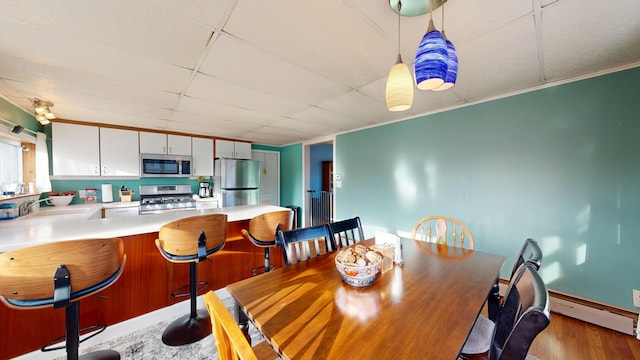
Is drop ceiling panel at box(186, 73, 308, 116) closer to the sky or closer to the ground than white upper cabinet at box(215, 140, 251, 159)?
closer to the sky

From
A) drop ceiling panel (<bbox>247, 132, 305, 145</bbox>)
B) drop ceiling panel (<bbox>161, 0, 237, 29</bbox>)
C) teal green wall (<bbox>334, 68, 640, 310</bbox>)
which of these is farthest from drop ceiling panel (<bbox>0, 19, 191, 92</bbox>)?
teal green wall (<bbox>334, 68, 640, 310</bbox>)

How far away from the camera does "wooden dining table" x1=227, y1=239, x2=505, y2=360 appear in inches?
28.4

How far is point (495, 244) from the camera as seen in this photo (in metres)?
2.41

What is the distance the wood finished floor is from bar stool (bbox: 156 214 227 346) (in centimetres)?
255

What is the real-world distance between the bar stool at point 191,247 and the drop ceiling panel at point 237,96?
124cm

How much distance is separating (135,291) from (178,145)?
296 centimetres

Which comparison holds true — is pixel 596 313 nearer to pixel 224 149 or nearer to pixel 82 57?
pixel 82 57

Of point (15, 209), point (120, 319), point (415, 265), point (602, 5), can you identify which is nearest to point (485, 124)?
point (602, 5)

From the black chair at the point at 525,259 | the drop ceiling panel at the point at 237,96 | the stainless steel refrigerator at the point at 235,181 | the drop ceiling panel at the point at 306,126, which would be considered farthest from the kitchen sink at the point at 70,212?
the black chair at the point at 525,259

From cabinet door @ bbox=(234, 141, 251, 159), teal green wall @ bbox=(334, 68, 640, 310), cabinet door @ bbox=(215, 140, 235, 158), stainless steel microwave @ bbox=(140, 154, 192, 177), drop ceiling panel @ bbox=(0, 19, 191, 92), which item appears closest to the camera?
drop ceiling panel @ bbox=(0, 19, 191, 92)

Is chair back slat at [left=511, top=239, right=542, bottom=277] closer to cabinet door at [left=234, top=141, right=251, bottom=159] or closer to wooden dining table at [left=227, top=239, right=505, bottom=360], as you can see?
wooden dining table at [left=227, top=239, right=505, bottom=360]

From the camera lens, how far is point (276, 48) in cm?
149

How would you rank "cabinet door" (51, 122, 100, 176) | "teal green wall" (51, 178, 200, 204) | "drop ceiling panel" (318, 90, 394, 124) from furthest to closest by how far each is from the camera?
"teal green wall" (51, 178, 200, 204), "cabinet door" (51, 122, 100, 176), "drop ceiling panel" (318, 90, 394, 124)

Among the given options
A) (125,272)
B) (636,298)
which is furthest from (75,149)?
(636,298)
